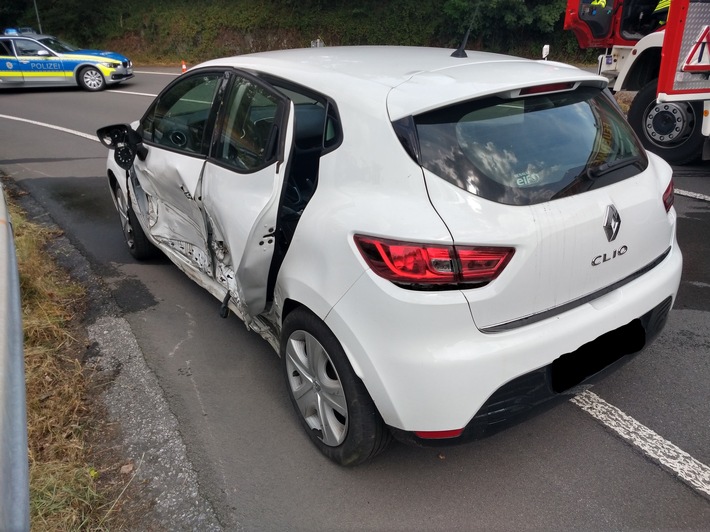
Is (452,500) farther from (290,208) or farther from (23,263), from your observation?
(23,263)

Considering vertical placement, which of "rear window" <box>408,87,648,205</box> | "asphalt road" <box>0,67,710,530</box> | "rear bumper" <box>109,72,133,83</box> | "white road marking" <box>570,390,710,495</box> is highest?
"rear window" <box>408,87,648,205</box>

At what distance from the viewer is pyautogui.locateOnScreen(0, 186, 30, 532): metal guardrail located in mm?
1316

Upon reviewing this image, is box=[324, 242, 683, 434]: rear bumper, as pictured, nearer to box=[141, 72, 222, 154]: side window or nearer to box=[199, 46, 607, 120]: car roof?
box=[199, 46, 607, 120]: car roof

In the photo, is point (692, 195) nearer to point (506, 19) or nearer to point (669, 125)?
point (669, 125)

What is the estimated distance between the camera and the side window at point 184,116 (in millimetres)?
3566

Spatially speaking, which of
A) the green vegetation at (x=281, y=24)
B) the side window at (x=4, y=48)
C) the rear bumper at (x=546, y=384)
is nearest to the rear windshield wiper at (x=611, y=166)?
the rear bumper at (x=546, y=384)

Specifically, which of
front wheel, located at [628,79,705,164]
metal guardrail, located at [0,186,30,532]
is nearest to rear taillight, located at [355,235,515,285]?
metal guardrail, located at [0,186,30,532]

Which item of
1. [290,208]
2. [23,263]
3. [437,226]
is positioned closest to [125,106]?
[23,263]

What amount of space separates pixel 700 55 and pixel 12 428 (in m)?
6.84

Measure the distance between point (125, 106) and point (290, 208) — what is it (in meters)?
12.2

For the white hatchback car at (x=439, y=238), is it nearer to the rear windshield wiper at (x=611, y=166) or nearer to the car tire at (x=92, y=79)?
the rear windshield wiper at (x=611, y=166)

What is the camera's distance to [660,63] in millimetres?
6930

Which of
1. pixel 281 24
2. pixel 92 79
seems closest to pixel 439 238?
pixel 92 79

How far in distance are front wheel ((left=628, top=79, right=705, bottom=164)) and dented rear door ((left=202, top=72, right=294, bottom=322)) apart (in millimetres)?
5790
